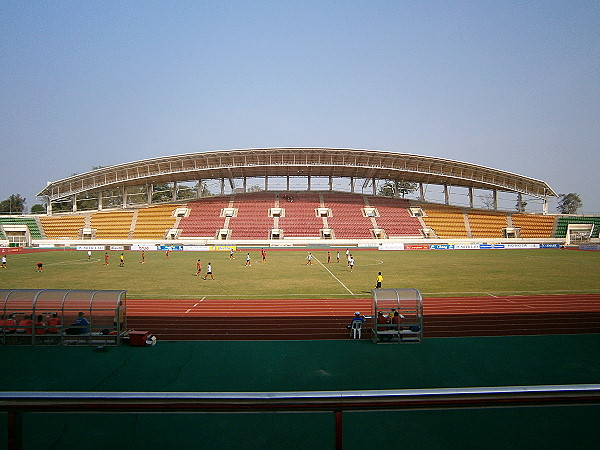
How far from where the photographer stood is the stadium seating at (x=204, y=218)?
5584cm

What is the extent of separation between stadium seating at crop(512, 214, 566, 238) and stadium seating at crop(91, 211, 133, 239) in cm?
6340

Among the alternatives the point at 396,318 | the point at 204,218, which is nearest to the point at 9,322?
the point at 396,318

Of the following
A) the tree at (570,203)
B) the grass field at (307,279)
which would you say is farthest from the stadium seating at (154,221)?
the tree at (570,203)

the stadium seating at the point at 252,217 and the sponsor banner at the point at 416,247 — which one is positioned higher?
the stadium seating at the point at 252,217

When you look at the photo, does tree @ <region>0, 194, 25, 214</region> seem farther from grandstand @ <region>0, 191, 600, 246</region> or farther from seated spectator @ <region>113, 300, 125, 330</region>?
seated spectator @ <region>113, 300, 125, 330</region>

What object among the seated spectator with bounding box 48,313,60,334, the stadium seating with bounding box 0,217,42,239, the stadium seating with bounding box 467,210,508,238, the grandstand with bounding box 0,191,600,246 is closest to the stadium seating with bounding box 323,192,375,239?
the grandstand with bounding box 0,191,600,246

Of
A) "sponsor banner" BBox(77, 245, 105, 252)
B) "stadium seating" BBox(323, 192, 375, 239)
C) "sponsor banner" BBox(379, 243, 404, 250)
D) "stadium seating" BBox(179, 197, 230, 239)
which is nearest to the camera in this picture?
"sponsor banner" BBox(379, 243, 404, 250)

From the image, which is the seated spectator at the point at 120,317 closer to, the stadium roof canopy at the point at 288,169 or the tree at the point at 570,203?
the stadium roof canopy at the point at 288,169

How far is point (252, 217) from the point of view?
60.0 metres

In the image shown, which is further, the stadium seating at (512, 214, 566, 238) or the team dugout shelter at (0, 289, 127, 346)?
the stadium seating at (512, 214, 566, 238)

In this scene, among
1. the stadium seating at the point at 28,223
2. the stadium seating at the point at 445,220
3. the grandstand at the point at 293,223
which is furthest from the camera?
the stadium seating at the point at 445,220

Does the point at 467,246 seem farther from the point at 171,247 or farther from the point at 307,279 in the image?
the point at 171,247

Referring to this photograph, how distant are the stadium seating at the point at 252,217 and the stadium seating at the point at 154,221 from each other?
10327 millimetres

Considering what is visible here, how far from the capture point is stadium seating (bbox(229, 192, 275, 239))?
55844 millimetres
